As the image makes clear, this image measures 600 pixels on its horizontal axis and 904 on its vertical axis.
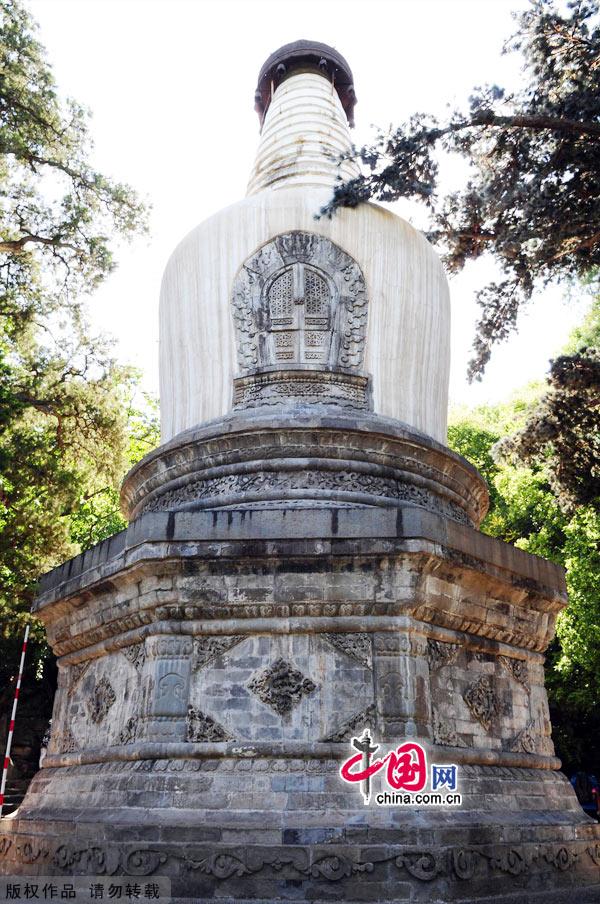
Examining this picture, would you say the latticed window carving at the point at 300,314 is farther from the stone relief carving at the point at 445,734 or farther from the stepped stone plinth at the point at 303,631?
the stone relief carving at the point at 445,734

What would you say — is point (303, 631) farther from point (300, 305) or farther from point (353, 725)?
point (300, 305)

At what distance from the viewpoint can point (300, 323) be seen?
915 cm

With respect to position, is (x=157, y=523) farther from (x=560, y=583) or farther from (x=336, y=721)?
(x=560, y=583)

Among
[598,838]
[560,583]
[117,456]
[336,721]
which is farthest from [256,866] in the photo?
[117,456]

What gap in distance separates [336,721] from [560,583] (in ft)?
10.2

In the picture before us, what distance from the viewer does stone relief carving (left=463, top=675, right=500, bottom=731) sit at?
7105 millimetres

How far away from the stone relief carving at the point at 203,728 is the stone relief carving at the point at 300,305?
4.04m

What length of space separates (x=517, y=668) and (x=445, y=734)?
5.12ft

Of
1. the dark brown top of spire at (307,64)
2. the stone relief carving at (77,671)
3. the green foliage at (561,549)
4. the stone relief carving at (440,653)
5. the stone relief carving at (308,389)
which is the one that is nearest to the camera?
the stone relief carving at (440,653)

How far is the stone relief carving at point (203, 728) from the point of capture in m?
6.38

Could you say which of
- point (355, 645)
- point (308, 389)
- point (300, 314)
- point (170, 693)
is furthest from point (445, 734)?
point (300, 314)

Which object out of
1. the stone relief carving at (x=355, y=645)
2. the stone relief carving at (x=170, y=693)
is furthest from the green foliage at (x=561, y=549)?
the stone relief carving at (x=170, y=693)

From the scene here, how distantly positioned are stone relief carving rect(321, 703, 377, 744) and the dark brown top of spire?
33.0ft

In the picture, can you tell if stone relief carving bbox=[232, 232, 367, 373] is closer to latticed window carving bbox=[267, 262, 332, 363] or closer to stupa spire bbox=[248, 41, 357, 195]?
latticed window carving bbox=[267, 262, 332, 363]
